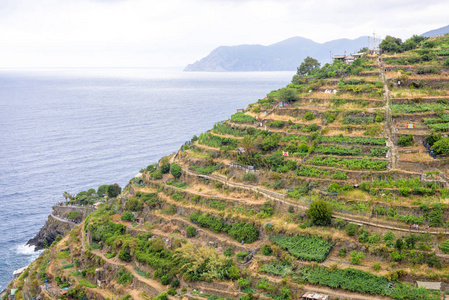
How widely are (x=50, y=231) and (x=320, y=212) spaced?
48.4m

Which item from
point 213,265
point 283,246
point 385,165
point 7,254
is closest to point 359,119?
point 385,165

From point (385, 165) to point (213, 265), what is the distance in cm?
1933

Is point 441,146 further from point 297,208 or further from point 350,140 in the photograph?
point 297,208

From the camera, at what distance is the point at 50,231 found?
6612 centimetres

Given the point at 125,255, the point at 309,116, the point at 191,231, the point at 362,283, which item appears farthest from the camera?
the point at 309,116

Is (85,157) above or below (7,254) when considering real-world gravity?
above

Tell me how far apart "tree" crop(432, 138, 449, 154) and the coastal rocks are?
180 feet

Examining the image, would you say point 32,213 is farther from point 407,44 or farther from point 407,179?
point 407,44

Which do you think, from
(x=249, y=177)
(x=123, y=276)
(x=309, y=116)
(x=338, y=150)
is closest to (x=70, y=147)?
(x=123, y=276)

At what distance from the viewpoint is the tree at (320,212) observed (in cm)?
3591

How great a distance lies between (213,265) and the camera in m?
36.4

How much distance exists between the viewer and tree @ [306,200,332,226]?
3591cm

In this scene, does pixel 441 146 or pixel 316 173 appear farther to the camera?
pixel 316 173

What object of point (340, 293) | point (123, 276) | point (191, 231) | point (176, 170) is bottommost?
point (123, 276)
